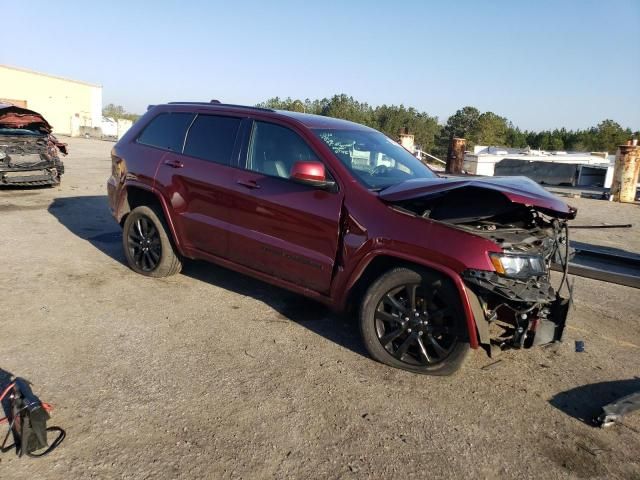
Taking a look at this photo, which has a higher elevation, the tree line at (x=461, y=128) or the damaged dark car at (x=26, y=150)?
the tree line at (x=461, y=128)

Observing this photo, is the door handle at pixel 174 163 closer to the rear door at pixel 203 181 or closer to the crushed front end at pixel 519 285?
the rear door at pixel 203 181

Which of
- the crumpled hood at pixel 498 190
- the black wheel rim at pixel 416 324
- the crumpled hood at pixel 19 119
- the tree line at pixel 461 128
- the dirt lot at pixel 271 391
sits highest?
the tree line at pixel 461 128

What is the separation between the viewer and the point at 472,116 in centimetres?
6116

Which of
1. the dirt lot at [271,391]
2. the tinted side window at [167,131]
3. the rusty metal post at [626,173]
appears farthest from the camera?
the rusty metal post at [626,173]

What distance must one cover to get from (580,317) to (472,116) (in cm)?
6036

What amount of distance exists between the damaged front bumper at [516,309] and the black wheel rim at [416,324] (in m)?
0.20

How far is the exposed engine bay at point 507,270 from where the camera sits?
10.7ft

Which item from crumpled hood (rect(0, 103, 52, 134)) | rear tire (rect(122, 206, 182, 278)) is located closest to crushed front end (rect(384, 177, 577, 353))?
rear tire (rect(122, 206, 182, 278))

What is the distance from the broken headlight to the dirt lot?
2.75ft

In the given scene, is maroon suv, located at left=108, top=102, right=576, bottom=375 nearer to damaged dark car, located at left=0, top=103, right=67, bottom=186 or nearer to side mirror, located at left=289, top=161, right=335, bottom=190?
side mirror, located at left=289, top=161, right=335, bottom=190

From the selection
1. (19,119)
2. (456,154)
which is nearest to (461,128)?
(456,154)

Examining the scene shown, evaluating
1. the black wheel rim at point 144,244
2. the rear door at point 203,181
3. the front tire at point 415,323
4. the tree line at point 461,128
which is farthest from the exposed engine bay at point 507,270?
the tree line at point 461,128

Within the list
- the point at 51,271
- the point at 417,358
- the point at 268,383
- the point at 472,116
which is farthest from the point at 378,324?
the point at 472,116

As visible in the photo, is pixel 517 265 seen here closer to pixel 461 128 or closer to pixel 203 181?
pixel 203 181
